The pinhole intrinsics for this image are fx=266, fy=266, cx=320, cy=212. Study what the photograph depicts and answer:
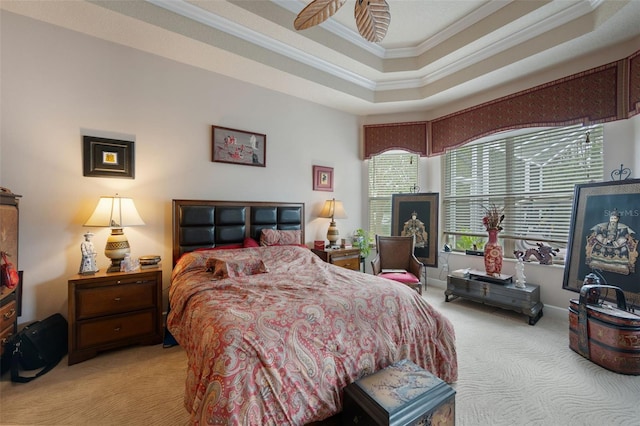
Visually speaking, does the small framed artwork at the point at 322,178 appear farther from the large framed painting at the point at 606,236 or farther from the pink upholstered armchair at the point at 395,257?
the large framed painting at the point at 606,236

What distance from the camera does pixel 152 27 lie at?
101 inches

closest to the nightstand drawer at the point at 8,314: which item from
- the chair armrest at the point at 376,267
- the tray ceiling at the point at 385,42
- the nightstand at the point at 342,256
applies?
the tray ceiling at the point at 385,42

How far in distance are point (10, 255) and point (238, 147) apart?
2328 mm

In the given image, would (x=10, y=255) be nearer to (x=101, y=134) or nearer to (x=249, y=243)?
(x=101, y=134)

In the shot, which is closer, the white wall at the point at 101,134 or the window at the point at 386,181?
the white wall at the point at 101,134

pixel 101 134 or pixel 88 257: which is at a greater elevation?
pixel 101 134

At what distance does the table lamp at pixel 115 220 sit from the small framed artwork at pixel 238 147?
3.74 ft

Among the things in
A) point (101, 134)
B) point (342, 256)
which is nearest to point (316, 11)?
point (101, 134)

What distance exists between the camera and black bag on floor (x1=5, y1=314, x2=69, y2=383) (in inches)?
81.3

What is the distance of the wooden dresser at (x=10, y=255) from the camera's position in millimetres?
2023

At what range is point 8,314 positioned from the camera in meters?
2.12

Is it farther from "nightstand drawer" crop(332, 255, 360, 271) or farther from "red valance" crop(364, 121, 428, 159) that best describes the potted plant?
"red valance" crop(364, 121, 428, 159)

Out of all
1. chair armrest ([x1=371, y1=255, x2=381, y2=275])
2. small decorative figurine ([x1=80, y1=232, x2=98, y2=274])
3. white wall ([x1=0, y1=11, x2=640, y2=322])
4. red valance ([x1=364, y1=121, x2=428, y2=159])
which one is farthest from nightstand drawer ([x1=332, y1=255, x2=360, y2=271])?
small decorative figurine ([x1=80, y1=232, x2=98, y2=274])

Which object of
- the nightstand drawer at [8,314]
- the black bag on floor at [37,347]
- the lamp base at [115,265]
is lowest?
the black bag on floor at [37,347]
